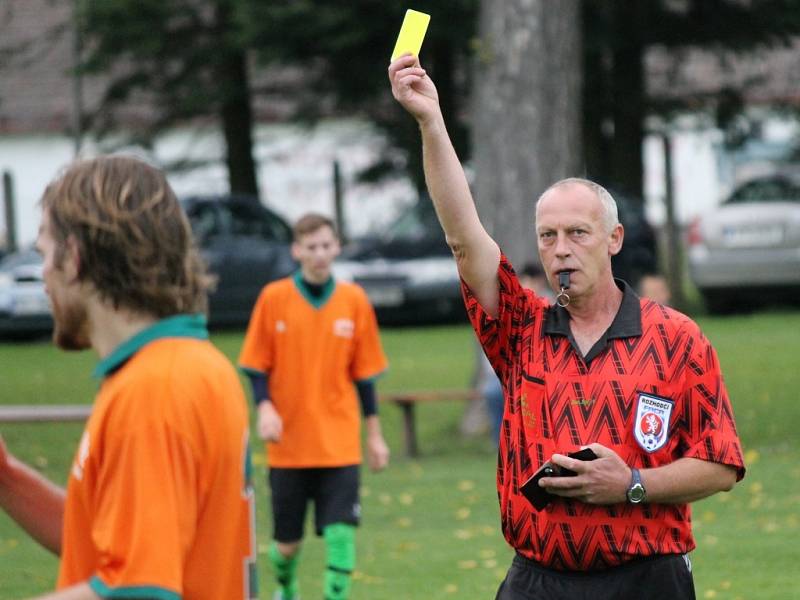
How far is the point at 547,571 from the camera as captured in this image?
182 inches

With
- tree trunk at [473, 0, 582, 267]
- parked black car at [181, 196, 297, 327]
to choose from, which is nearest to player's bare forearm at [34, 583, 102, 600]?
tree trunk at [473, 0, 582, 267]

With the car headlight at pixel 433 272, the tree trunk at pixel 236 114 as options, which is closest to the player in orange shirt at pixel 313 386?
the car headlight at pixel 433 272

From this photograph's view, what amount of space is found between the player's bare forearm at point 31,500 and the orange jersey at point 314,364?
5012 mm

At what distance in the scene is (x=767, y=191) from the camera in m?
23.0

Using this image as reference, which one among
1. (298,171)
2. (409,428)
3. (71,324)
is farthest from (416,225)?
(71,324)

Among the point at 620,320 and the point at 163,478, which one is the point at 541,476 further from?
the point at 163,478

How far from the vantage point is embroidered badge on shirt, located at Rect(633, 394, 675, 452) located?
4.46 meters

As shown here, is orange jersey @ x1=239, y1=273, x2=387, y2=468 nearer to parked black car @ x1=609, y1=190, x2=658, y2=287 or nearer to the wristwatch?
the wristwatch

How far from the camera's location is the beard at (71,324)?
3113mm

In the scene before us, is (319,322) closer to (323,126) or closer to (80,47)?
(80,47)

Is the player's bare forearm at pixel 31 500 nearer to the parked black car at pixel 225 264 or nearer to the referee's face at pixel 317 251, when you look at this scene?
the referee's face at pixel 317 251

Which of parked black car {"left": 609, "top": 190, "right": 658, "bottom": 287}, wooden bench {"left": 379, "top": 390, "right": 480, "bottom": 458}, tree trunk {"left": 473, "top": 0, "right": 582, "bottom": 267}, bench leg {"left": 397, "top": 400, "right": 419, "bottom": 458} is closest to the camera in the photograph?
wooden bench {"left": 379, "top": 390, "right": 480, "bottom": 458}

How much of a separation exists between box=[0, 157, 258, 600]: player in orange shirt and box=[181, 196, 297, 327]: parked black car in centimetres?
1939

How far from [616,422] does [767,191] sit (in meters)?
19.1
